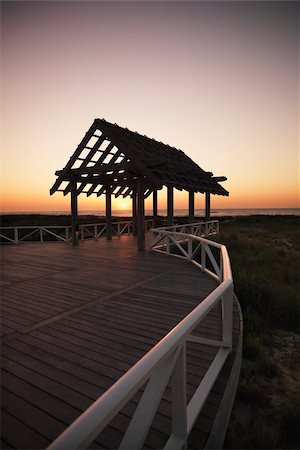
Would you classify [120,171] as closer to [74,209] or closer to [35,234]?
[74,209]

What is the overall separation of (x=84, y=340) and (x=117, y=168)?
8327 mm

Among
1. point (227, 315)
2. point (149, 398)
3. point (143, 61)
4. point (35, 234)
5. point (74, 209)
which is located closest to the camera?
point (149, 398)

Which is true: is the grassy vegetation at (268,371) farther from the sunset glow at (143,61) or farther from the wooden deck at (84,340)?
the sunset glow at (143,61)

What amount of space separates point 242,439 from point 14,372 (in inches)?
101

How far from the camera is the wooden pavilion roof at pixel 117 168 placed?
31.8 ft

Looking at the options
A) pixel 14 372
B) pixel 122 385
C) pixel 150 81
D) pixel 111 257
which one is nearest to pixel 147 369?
pixel 122 385

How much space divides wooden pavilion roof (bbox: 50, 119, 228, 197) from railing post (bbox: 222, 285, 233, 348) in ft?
21.7

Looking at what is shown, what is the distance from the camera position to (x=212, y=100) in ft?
36.3

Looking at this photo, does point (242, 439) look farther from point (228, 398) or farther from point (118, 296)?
point (118, 296)

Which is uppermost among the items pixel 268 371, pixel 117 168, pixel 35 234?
pixel 117 168

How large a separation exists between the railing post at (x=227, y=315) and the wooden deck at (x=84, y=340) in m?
0.19

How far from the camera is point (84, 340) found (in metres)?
3.13

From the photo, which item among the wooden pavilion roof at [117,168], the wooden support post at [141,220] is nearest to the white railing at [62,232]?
the wooden pavilion roof at [117,168]

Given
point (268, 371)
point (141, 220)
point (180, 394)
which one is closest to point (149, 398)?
point (180, 394)
